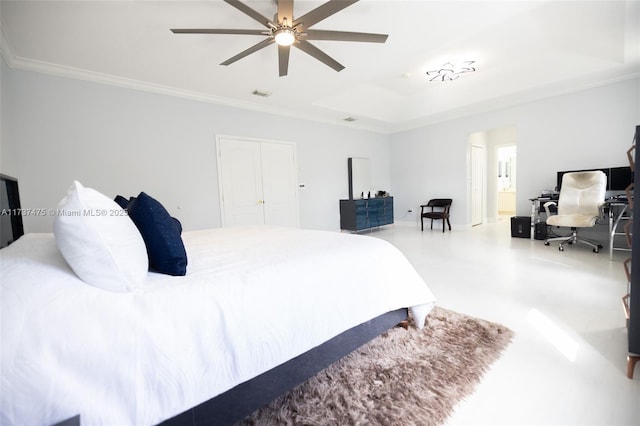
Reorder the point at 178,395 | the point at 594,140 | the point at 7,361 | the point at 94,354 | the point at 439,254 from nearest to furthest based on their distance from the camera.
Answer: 1. the point at 7,361
2. the point at 94,354
3. the point at 178,395
4. the point at 439,254
5. the point at 594,140

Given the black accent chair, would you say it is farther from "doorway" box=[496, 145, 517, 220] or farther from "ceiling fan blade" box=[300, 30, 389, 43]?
"ceiling fan blade" box=[300, 30, 389, 43]

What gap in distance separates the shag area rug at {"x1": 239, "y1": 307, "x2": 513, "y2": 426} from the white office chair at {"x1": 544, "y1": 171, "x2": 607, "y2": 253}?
10.1 ft

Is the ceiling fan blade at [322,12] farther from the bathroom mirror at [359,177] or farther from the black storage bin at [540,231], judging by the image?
the black storage bin at [540,231]

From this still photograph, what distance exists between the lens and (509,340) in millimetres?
1771

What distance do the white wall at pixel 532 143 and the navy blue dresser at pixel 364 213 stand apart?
3.28ft

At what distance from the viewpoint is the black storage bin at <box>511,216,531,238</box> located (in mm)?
4832

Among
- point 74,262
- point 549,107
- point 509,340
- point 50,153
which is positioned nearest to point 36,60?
point 50,153

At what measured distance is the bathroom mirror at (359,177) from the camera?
6.44 meters

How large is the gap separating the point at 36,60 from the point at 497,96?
6769 millimetres

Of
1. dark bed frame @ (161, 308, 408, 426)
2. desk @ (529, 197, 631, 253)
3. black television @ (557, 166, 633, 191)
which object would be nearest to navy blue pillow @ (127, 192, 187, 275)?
dark bed frame @ (161, 308, 408, 426)

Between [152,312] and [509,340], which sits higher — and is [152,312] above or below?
above

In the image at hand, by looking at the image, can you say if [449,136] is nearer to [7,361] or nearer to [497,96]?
[497,96]

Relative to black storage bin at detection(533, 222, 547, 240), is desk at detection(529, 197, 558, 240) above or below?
above

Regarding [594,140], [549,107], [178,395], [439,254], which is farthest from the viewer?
[549,107]
